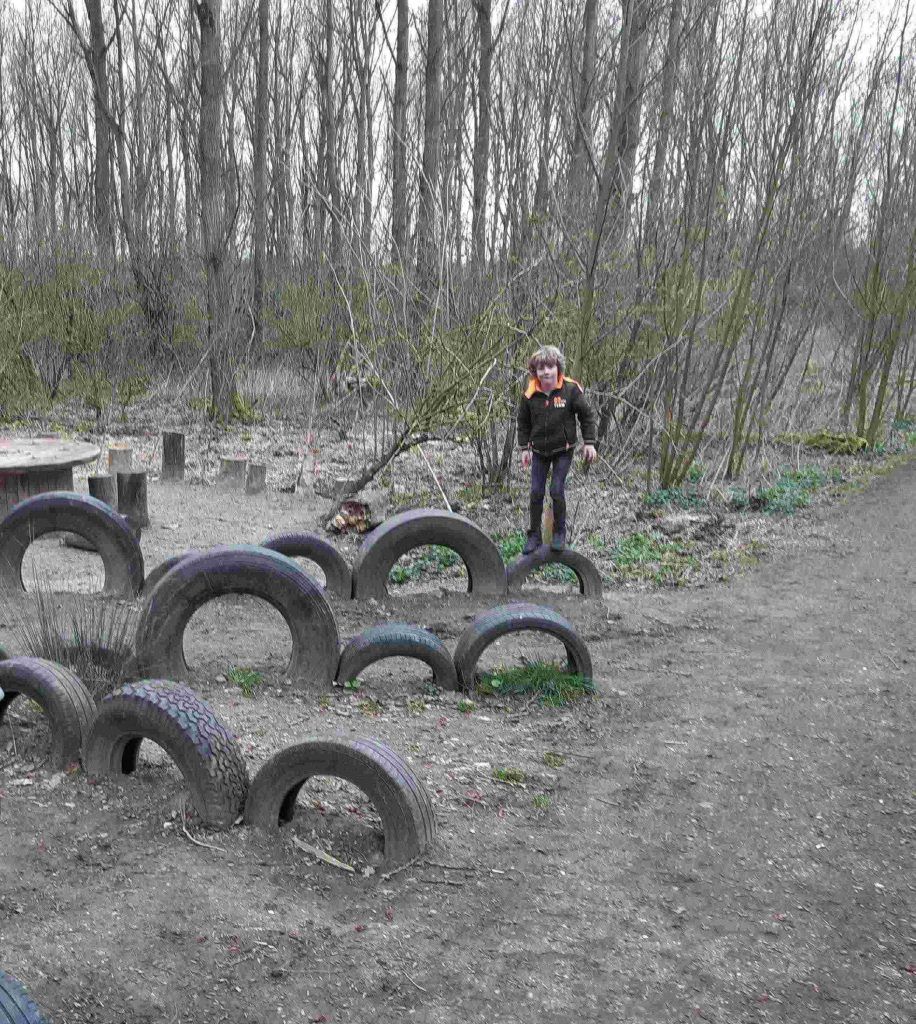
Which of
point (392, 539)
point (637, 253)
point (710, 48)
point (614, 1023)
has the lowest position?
point (614, 1023)

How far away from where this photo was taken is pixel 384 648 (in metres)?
5.27

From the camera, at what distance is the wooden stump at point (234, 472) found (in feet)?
37.9

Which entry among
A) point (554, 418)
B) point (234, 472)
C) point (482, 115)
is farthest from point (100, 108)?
point (554, 418)

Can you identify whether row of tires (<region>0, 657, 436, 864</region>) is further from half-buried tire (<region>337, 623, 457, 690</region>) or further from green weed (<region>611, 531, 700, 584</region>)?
green weed (<region>611, 531, 700, 584</region>)

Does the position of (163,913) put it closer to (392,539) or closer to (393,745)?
(393,745)

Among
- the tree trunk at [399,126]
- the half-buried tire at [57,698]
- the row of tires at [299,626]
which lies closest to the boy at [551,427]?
the row of tires at [299,626]

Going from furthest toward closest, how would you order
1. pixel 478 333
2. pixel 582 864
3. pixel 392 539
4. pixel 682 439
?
pixel 682 439 → pixel 478 333 → pixel 392 539 → pixel 582 864

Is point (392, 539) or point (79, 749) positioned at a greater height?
point (392, 539)

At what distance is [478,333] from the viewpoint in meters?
9.05

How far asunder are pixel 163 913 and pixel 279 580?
2172 millimetres

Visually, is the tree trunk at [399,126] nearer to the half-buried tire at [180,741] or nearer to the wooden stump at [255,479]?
the wooden stump at [255,479]

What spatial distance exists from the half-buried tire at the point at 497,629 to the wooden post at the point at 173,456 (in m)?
7.18

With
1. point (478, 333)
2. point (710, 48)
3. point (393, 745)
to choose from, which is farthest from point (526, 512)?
point (393, 745)

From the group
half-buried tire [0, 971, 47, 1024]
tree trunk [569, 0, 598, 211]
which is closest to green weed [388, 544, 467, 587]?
tree trunk [569, 0, 598, 211]
